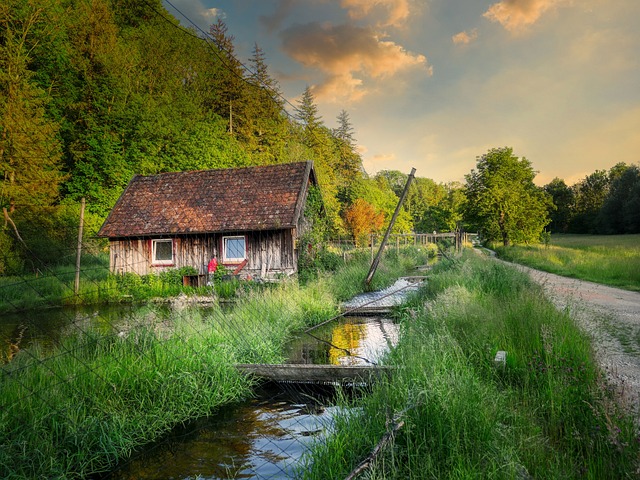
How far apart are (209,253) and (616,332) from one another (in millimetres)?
16185

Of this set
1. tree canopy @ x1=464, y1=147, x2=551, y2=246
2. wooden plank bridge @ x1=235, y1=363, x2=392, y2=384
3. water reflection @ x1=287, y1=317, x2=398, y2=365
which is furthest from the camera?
tree canopy @ x1=464, y1=147, x2=551, y2=246

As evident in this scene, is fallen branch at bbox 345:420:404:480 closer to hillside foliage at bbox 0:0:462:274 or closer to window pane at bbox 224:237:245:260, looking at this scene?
hillside foliage at bbox 0:0:462:274

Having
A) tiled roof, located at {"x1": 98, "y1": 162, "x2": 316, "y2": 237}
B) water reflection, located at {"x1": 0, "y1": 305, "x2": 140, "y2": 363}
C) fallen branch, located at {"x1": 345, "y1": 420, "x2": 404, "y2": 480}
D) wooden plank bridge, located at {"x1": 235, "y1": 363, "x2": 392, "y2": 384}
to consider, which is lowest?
water reflection, located at {"x1": 0, "y1": 305, "x2": 140, "y2": 363}

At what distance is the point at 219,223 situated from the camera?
18594 millimetres

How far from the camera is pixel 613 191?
57469 millimetres

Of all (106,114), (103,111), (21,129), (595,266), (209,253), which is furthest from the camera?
(103,111)

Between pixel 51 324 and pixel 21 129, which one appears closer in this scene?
pixel 51 324

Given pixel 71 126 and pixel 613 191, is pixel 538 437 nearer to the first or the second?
pixel 71 126

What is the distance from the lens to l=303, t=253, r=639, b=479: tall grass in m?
2.96

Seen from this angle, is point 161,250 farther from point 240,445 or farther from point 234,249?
point 240,445

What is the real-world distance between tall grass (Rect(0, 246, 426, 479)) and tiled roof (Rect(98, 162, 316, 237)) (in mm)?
10635

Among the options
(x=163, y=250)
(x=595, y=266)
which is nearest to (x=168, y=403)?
(x=163, y=250)

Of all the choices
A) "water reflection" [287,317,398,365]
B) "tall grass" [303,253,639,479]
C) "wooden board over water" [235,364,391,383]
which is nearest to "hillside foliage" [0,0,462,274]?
"water reflection" [287,317,398,365]

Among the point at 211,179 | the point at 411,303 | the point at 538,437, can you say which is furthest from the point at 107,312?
the point at 538,437
